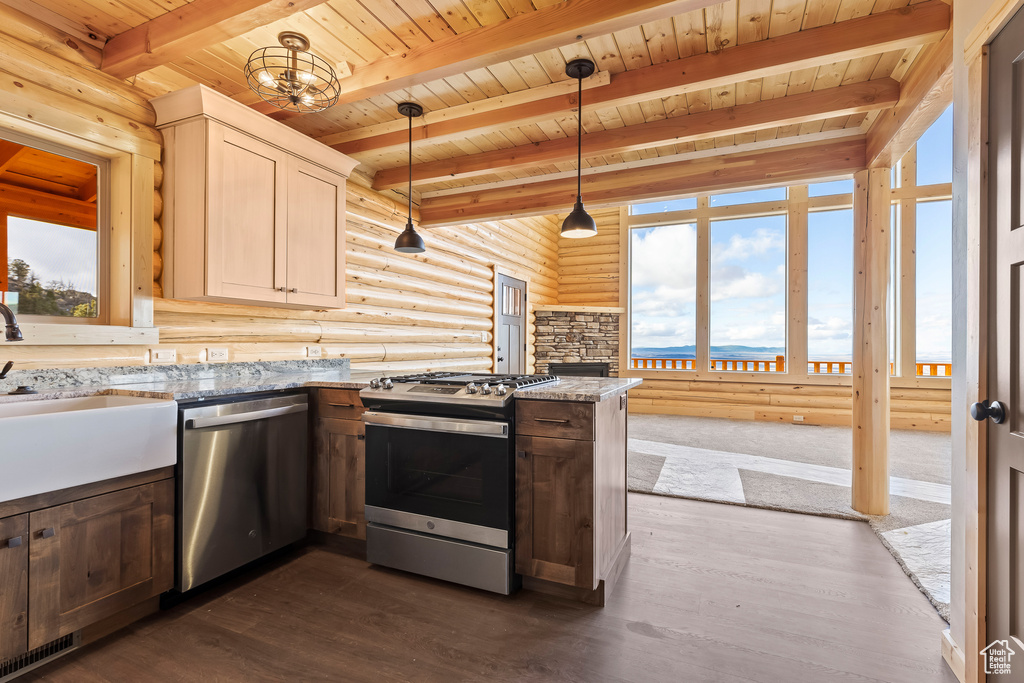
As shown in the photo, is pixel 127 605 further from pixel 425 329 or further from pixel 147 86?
pixel 425 329

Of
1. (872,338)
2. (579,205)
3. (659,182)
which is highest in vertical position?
(659,182)

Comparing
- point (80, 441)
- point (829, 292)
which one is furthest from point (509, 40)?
point (829, 292)

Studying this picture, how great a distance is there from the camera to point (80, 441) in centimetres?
183

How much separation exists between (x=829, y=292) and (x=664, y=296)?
2430 millimetres

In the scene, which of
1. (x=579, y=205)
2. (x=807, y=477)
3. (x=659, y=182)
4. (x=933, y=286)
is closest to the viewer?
(x=579, y=205)

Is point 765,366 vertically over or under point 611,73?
under

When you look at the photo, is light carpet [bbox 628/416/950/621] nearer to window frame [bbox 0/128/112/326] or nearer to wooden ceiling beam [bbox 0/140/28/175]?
window frame [bbox 0/128/112/326]

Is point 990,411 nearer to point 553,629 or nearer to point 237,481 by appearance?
point 553,629

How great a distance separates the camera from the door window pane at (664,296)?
8.20 metres

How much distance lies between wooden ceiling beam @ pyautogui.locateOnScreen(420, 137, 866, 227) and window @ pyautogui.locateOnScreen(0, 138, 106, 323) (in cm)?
292

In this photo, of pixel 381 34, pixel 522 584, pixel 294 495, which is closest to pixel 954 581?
pixel 522 584

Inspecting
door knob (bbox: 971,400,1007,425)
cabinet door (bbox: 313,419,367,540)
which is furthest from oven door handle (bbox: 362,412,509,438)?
door knob (bbox: 971,400,1007,425)

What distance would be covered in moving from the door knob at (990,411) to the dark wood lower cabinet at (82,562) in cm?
316

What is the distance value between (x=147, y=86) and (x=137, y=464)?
6.98 ft
